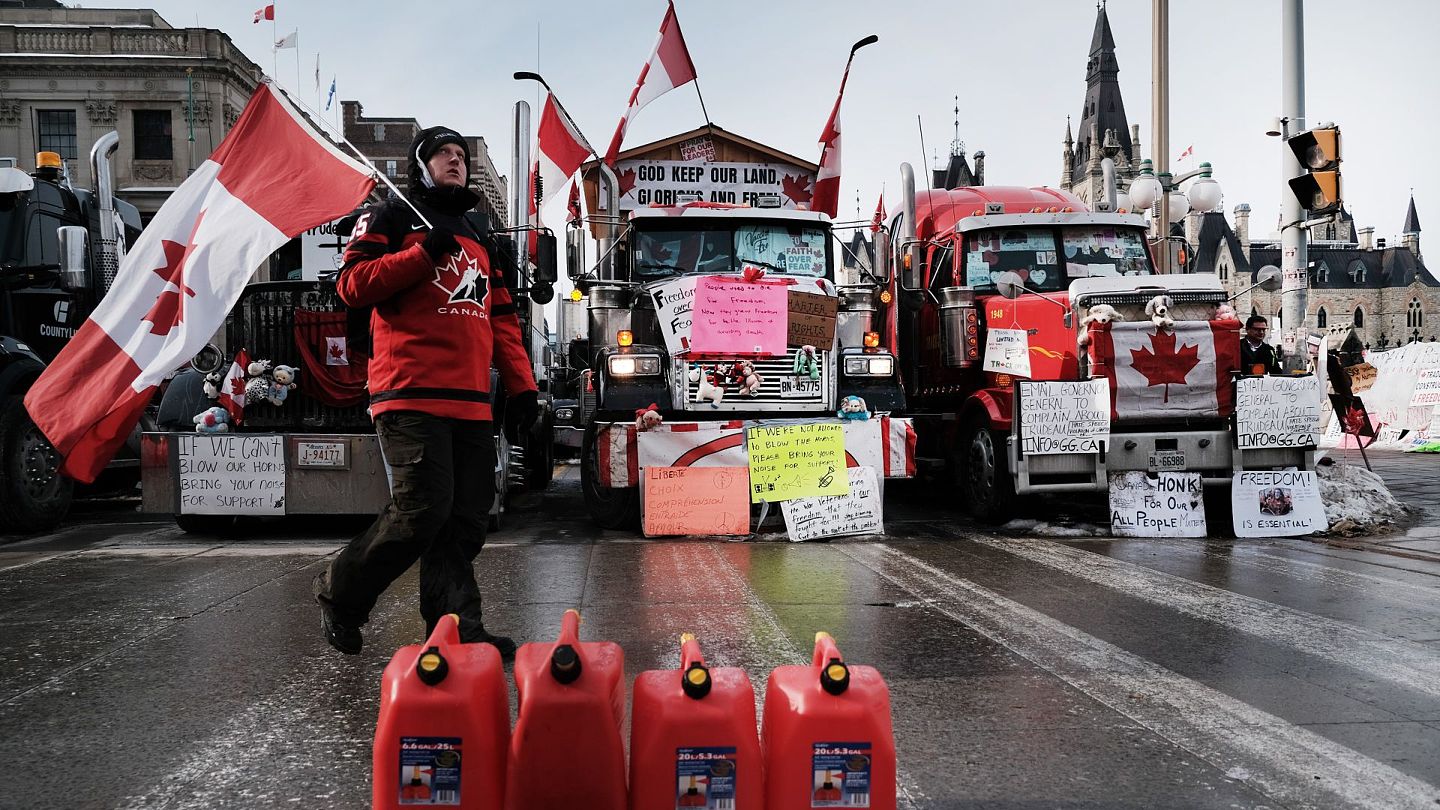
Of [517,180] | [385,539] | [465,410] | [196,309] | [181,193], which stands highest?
[517,180]

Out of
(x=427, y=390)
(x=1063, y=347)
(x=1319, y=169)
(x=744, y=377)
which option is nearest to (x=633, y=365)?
(x=744, y=377)

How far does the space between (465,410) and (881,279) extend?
263 inches

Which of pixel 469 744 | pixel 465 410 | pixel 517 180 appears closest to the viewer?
pixel 469 744

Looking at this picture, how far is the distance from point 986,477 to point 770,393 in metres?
2.14

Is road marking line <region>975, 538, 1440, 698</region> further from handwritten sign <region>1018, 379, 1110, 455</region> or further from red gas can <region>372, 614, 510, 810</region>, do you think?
red gas can <region>372, 614, 510, 810</region>

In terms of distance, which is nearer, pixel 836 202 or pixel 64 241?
pixel 64 241

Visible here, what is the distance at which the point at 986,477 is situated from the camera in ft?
31.2

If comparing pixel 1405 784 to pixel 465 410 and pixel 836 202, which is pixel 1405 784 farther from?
pixel 836 202

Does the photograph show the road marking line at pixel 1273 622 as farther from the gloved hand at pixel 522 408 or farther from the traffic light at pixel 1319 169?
the traffic light at pixel 1319 169

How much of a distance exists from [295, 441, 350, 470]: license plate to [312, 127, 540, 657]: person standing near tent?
4340 mm

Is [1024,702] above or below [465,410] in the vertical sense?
below

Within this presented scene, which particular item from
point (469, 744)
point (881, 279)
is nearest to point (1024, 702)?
point (469, 744)

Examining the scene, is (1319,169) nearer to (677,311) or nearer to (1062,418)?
(1062,418)

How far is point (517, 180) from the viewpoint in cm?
962
